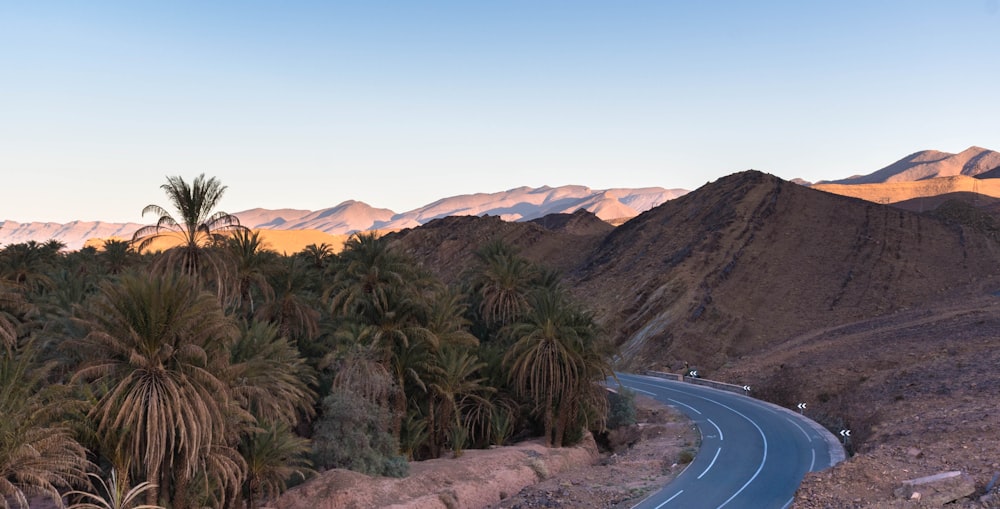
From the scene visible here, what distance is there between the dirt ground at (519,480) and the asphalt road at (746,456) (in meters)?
0.92

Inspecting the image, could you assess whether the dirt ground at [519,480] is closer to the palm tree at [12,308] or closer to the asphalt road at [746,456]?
the asphalt road at [746,456]

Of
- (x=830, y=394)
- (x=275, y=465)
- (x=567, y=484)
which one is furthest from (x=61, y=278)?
(x=830, y=394)

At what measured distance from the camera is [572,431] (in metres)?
35.2

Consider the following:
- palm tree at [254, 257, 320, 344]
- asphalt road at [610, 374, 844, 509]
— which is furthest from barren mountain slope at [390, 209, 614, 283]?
palm tree at [254, 257, 320, 344]

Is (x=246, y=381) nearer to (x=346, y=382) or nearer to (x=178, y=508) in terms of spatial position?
(x=178, y=508)

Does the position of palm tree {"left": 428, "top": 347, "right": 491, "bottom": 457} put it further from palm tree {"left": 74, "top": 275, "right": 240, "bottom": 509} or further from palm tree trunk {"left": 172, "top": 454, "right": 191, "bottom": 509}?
palm tree {"left": 74, "top": 275, "right": 240, "bottom": 509}

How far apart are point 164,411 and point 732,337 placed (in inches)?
1990

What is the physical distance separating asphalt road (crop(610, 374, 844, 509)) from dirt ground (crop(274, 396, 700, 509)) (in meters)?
0.92

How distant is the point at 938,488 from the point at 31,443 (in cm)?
2065

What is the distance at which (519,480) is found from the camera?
92.4 feet

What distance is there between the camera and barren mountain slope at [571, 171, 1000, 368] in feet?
204

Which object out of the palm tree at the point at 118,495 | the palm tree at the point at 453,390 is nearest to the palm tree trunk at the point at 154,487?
the palm tree at the point at 118,495

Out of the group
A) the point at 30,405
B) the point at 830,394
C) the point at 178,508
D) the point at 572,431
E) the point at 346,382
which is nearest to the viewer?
the point at 30,405

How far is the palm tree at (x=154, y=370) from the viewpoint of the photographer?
58.4 feet
